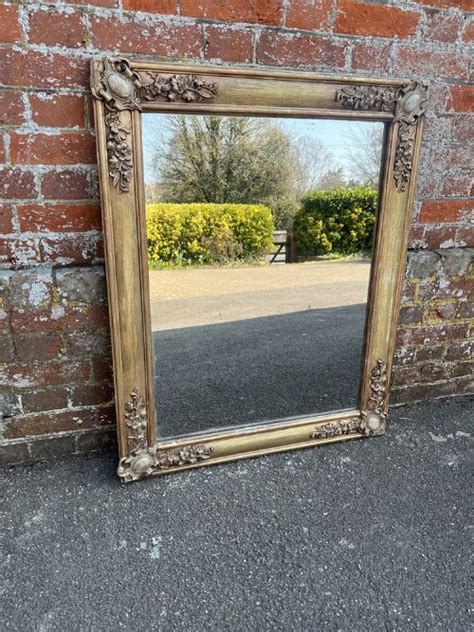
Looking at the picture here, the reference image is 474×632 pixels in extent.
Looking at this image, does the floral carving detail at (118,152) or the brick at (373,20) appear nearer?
the floral carving detail at (118,152)

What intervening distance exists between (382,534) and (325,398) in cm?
55

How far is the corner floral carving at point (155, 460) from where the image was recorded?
148 cm

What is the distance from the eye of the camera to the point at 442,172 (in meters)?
1.65

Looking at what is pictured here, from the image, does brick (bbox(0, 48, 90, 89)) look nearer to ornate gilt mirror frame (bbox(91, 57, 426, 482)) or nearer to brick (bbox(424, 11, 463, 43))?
ornate gilt mirror frame (bbox(91, 57, 426, 482))

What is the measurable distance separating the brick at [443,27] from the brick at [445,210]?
56 cm

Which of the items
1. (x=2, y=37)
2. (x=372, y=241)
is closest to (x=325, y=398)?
(x=372, y=241)

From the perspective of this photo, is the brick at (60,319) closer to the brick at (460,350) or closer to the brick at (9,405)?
the brick at (9,405)

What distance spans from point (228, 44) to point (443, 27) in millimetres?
794

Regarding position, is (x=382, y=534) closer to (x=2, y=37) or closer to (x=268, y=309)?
(x=268, y=309)

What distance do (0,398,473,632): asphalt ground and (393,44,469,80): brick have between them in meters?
1.43

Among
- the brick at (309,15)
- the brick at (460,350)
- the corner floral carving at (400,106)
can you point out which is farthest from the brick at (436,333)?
the brick at (309,15)

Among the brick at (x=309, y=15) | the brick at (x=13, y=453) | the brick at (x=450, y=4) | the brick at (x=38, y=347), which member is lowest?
the brick at (x=13, y=453)

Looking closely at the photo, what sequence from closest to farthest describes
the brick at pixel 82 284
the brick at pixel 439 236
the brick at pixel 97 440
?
the brick at pixel 82 284, the brick at pixel 97 440, the brick at pixel 439 236

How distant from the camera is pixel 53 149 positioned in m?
1.26
